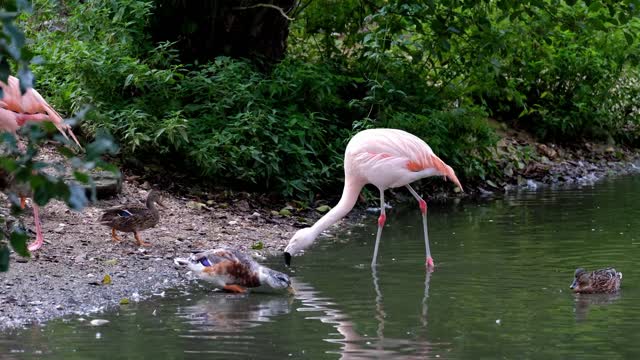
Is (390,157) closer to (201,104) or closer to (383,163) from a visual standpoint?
(383,163)

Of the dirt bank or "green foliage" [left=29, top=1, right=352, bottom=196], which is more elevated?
"green foliage" [left=29, top=1, right=352, bottom=196]

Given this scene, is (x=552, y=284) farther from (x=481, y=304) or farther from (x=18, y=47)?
(x=18, y=47)

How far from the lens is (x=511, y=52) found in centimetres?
1355

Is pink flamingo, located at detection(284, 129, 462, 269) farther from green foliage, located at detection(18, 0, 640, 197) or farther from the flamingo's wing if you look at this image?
green foliage, located at detection(18, 0, 640, 197)

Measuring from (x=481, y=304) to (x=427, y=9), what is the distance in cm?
511

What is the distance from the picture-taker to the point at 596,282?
7.86 m

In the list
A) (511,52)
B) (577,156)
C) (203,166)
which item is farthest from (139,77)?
(577,156)

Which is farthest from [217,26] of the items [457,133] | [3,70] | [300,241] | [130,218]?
[3,70]

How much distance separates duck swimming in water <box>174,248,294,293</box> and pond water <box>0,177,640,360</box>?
0.38 ft

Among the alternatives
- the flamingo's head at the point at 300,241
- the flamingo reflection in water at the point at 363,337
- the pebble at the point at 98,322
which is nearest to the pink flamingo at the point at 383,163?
the flamingo's head at the point at 300,241

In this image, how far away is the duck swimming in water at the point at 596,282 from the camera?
7.86m

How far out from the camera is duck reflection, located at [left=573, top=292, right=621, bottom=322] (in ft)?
24.7

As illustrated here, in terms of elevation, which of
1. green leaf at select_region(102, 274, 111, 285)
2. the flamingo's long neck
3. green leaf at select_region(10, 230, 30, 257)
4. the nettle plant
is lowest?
green leaf at select_region(102, 274, 111, 285)

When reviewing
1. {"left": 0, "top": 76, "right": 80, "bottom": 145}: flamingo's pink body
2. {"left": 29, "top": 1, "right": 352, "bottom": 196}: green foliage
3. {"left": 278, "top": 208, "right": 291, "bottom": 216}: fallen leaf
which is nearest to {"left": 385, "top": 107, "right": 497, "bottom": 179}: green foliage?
{"left": 29, "top": 1, "right": 352, "bottom": 196}: green foliage
